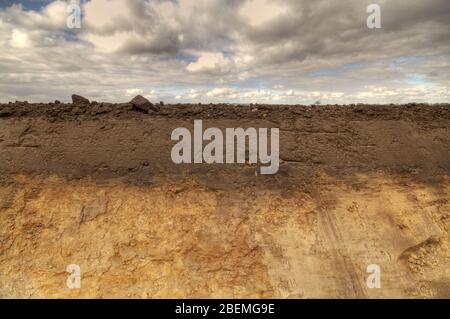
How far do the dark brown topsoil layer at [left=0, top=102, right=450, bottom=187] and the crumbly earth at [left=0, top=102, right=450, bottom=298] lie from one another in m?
0.02

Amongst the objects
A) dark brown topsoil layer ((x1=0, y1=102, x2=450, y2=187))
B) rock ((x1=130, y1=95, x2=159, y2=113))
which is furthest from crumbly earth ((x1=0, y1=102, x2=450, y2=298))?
rock ((x1=130, y1=95, x2=159, y2=113))

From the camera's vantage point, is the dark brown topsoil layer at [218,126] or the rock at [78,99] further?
the rock at [78,99]

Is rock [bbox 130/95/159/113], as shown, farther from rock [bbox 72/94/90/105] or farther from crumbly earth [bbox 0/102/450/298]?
rock [bbox 72/94/90/105]

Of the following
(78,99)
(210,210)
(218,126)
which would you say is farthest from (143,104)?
(210,210)

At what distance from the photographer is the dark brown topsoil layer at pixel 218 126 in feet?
19.3

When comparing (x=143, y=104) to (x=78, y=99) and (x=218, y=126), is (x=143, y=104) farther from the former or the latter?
(x=218, y=126)

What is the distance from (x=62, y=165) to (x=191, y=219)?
2.55 metres

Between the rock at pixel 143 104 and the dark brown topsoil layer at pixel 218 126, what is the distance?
0.09 metres

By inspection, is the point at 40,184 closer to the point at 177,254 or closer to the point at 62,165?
the point at 62,165

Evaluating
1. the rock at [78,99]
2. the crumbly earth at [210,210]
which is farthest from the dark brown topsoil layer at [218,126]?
the rock at [78,99]

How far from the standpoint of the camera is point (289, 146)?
20.5ft

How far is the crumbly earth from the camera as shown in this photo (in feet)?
17.0

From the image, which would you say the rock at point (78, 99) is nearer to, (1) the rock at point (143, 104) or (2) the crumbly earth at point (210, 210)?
(2) the crumbly earth at point (210, 210)

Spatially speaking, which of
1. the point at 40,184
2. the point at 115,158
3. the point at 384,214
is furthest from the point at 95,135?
the point at 384,214
